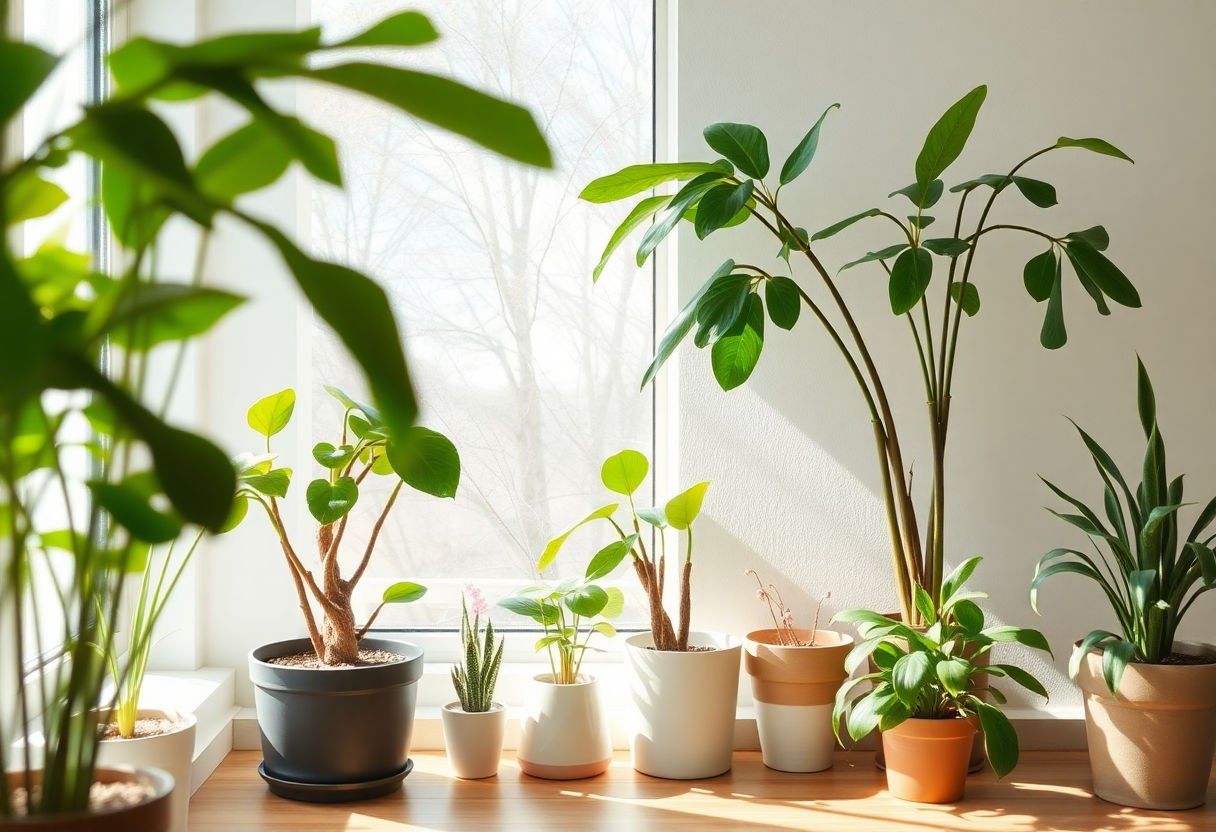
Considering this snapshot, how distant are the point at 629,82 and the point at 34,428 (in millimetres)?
1885

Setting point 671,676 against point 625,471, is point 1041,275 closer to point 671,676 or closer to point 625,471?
Answer: point 625,471

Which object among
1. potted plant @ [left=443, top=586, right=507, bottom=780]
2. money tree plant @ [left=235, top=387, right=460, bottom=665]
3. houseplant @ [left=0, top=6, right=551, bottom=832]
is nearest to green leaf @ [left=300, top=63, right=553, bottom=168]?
houseplant @ [left=0, top=6, right=551, bottom=832]

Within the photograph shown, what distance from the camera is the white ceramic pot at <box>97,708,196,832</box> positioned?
5.26ft

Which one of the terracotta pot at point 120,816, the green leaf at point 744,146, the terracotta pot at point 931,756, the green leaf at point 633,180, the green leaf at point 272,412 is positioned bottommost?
the terracotta pot at point 931,756

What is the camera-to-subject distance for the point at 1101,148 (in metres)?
2.04

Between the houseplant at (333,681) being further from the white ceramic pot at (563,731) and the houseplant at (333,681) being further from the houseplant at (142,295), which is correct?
the houseplant at (142,295)

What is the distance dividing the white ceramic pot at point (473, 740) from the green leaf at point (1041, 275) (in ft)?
4.38

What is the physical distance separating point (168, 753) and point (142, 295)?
1060mm

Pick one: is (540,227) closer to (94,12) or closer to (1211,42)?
(94,12)

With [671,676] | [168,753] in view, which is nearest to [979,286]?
[671,676]

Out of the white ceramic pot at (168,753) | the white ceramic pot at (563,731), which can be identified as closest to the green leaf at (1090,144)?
the white ceramic pot at (563,731)

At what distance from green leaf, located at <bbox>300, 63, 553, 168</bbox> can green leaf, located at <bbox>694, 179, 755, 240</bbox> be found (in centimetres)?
111

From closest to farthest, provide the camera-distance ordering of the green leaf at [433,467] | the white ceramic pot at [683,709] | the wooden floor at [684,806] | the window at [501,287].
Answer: the green leaf at [433,467], the wooden floor at [684,806], the white ceramic pot at [683,709], the window at [501,287]

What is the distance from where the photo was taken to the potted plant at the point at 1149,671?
192 cm
